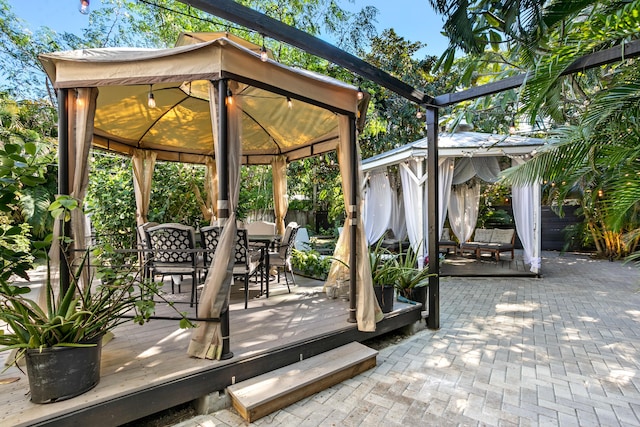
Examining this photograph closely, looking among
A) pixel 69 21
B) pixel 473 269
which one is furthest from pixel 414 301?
pixel 69 21

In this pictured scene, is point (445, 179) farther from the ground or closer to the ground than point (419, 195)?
farther from the ground

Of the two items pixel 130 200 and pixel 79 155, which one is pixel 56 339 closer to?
pixel 79 155

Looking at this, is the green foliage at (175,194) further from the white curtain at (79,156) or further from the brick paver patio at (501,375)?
the brick paver patio at (501,375)

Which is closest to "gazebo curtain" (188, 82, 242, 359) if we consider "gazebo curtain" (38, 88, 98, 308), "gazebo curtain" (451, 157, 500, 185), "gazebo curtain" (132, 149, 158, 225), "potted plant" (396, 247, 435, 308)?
"gazebo curtain" (38, 88, 98, 308)

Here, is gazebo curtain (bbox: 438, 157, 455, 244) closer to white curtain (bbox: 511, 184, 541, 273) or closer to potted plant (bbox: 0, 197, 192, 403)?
white curtain (bbox: 511, 184, 541, 273)

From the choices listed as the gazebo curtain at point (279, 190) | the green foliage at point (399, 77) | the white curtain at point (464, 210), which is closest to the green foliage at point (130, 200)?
the gazebo curtain at point (279, 190)

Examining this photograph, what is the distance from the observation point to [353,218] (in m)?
3.30

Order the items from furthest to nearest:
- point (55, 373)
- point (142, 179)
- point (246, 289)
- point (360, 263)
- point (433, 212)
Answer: point (142, 179), point (433, 212), point (246, 289), point (360, 263), point (55, 373)

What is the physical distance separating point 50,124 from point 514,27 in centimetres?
1011

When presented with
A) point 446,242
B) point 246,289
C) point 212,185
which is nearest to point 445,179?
point 446,242

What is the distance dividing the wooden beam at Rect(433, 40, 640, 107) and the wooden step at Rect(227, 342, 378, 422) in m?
2.99

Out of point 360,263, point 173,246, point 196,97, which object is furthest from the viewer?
point 196,97

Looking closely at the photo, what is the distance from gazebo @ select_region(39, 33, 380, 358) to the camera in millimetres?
2387

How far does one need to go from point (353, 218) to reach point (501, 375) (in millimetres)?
1964
